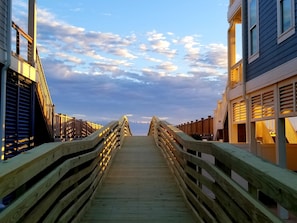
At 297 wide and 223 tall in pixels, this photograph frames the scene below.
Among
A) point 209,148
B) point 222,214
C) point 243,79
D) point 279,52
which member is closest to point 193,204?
point 209,148

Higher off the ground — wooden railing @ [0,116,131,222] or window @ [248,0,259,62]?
window @ [248,0,259,62]

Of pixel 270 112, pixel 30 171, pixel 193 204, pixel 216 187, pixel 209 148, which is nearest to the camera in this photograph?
pixel 30 171

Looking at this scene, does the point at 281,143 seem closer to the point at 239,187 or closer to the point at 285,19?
the point at 285,19

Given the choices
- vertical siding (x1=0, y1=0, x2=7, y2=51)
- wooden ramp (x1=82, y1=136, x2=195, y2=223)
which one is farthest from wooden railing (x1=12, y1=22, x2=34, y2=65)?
wooden ramp (x1=82, y1=136, x2=195, y2=223)

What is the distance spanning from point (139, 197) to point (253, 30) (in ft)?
25.3

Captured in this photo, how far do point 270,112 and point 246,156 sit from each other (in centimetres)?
752

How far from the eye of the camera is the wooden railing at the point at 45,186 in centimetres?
275

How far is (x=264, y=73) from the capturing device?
10.7 meters

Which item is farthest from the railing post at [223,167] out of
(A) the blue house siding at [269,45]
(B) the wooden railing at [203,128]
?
(B) the wooden railing at [203,128]

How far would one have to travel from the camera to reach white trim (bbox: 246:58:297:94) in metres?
8.71

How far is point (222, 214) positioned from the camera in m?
3.81

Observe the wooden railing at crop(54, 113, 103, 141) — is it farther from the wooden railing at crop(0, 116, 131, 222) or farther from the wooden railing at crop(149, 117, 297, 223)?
the wooden railing at crop(149, 117, 297, 223)

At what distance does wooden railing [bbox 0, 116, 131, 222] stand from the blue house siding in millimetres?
5466

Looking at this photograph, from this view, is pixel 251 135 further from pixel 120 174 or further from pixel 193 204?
pixel 193 204
